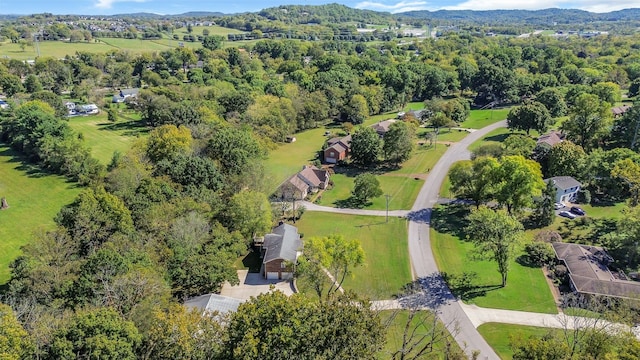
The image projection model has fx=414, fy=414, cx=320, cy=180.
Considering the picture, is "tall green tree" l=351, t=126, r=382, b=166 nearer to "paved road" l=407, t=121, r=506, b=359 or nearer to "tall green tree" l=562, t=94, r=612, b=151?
"paved road" l=407, t=121, r=506, b=359

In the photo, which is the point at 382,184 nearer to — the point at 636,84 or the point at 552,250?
the point at 552,250

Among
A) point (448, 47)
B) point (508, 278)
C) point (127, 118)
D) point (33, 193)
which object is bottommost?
point (508, 278)

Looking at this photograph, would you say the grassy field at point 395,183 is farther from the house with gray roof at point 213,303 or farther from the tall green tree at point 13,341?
the tall green tree at point 13,341

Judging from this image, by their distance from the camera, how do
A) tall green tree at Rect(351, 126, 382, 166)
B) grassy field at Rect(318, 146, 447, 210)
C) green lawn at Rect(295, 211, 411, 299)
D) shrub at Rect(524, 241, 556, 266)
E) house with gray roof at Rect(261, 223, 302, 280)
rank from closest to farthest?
green lawn at Rect(295, 211, 411, 299) < house with gray roof at Rect(261, 223, 302, 280) < shrub at Rect(524, 241, 556, 266) < grassy field at Rect(318, 146, 447, 210) < tall green tree at Rect(351, 126, 382, 166)

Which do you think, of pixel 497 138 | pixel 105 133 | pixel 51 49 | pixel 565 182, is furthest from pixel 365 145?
pixel 51 49

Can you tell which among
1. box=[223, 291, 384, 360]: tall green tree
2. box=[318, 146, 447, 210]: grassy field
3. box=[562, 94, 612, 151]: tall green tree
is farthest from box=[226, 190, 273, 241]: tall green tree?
box=[562, 94, 612, 151]: tall green tree

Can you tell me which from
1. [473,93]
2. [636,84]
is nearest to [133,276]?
[473,93]

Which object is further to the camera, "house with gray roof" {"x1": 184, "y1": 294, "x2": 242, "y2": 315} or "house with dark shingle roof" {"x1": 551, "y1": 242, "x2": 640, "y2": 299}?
"house with dark shingle roof" {"x1": 551, "y1": 242, "x2": 640, "y2": 299}
